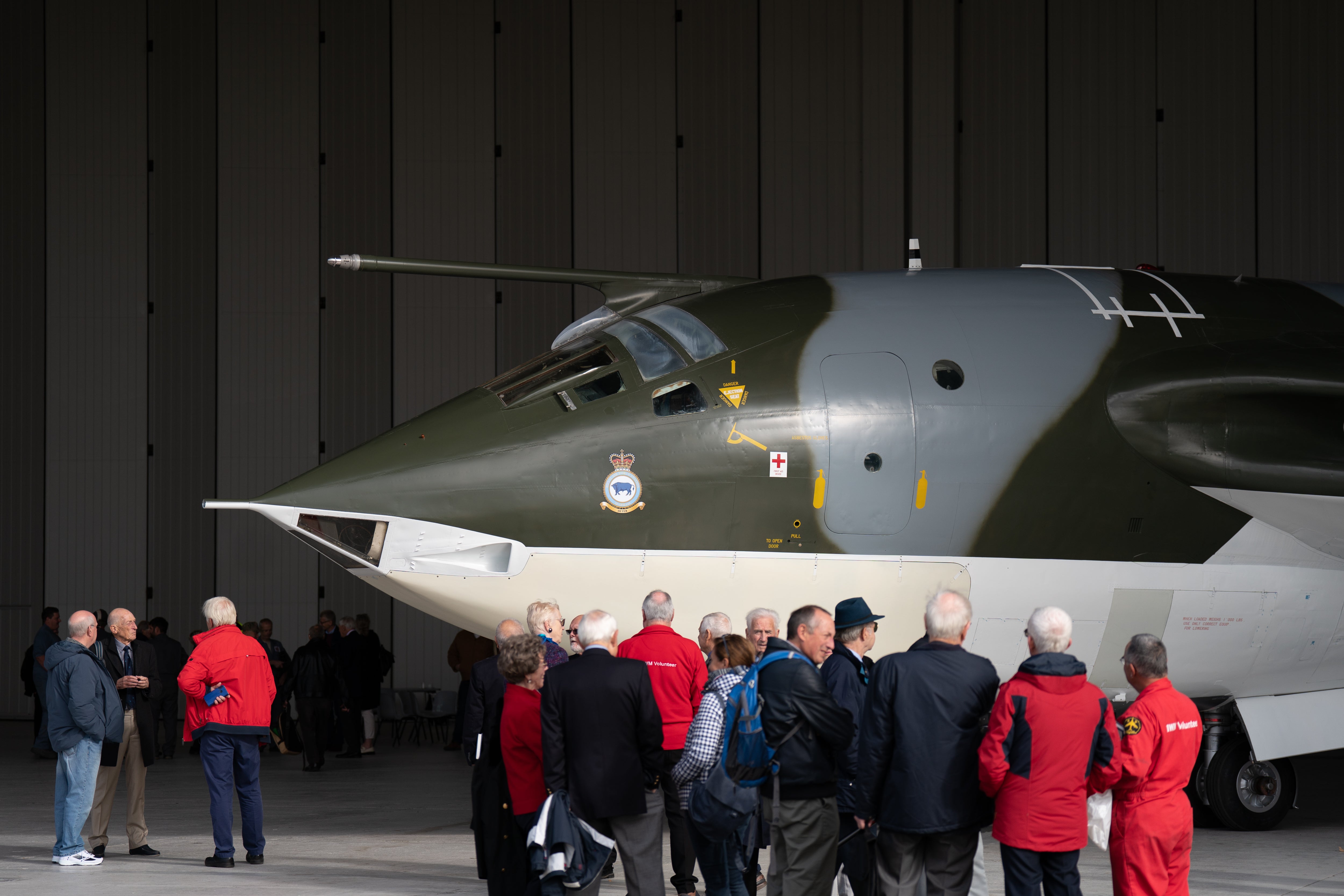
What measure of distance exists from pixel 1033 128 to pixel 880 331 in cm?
1277

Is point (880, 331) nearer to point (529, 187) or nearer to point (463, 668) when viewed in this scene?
point (463, 668)

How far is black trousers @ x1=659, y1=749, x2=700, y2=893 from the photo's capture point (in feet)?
24.2

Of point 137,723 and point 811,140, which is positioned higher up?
point 811,140

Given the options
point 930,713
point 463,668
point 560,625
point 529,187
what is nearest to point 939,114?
point 529,187

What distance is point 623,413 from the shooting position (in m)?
8.51

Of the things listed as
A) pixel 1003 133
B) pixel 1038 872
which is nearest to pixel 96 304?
pixel 1003 133

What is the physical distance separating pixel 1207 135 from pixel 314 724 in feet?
49.1

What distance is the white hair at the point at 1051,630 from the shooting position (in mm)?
5438

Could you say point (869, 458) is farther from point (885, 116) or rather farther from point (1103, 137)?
point (1103, 137)

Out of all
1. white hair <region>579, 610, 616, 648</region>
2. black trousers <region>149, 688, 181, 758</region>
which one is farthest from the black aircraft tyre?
black trousers <region>149, 688, 181, 758</region>

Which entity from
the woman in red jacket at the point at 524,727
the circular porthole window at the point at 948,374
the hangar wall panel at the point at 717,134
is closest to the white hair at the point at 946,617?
the woman in red jacket at the point at 524,727

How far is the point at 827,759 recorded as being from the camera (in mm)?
5672

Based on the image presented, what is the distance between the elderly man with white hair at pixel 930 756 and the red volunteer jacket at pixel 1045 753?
0.33ft

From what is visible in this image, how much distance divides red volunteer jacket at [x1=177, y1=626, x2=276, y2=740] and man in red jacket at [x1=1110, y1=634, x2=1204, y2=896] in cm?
552
